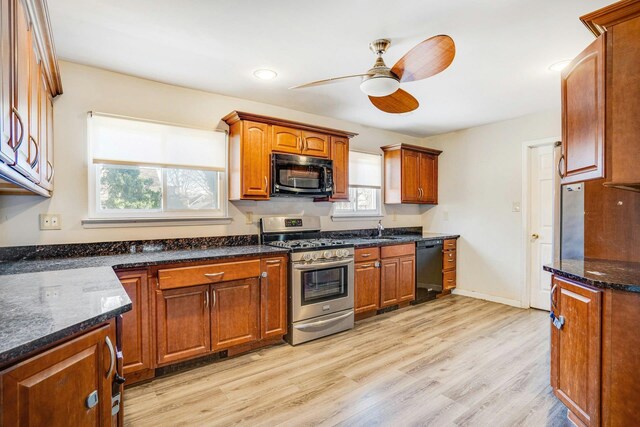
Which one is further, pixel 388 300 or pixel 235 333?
pixel 388 300

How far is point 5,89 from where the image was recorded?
3.71 ft

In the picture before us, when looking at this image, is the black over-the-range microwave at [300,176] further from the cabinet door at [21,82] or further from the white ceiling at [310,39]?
the cabinet door at [21,82]

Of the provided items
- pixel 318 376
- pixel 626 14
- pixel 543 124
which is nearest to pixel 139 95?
pixel 318 376

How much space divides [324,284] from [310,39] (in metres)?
2.18

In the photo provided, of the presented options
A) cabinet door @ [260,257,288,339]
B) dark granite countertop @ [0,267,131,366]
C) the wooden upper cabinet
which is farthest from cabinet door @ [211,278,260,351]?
the wooden upper cabinet

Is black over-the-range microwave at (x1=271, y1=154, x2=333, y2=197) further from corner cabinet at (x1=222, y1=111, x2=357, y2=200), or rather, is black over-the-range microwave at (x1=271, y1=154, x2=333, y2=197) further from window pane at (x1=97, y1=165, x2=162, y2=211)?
window pane at (x1=97, y1=165, x2=162, y2=211)

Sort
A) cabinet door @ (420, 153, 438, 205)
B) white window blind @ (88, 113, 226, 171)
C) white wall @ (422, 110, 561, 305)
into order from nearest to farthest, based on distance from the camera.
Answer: white window blind @ (88, 113, 226, 171) → white wall @ (422, 110, 561, 305) → cabinet door @ (420, 153, 438, 205)

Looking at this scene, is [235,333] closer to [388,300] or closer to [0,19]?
[388,300]

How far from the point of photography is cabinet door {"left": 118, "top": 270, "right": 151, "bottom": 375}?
227cm


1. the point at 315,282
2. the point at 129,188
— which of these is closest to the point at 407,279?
the point at 315,282

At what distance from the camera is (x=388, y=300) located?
12.7 feet

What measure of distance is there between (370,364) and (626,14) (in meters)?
2.69

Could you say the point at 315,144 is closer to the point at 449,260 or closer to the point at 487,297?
the point at 449,260

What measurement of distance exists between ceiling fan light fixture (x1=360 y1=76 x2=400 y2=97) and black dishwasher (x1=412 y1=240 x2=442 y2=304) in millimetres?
2417
